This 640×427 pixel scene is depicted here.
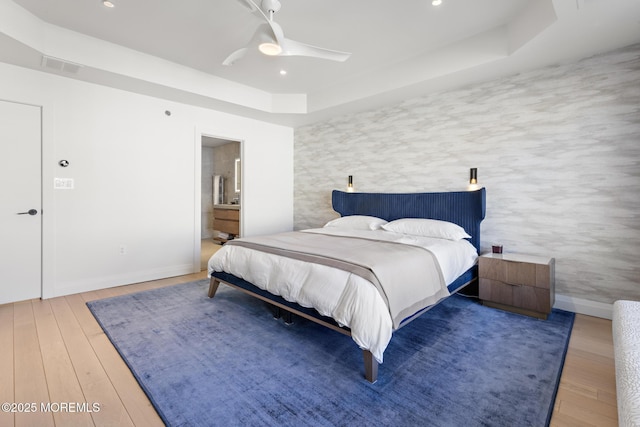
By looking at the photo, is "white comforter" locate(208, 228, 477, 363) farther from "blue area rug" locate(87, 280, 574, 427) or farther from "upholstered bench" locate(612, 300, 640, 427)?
"upholstered bench" locate(612, 300, 640, 427)

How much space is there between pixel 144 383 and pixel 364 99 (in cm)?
396

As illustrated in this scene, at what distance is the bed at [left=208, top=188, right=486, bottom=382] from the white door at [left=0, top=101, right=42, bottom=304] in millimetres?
1995

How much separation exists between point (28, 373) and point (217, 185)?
6077mm

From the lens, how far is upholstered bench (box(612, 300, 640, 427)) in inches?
35.4

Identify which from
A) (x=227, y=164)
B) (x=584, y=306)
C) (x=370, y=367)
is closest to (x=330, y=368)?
(x=370, y=367)

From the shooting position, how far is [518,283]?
110 inches

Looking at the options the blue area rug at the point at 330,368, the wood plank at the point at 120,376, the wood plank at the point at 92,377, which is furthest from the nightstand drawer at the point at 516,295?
the wood plank at the point at 92,377

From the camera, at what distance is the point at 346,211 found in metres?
4.75

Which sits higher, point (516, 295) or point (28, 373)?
point (516, 295)

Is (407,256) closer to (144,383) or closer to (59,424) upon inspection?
(144,383)

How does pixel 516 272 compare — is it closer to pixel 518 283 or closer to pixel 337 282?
pixel 518 283

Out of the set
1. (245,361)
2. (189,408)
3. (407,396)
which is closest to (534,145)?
(407,396)

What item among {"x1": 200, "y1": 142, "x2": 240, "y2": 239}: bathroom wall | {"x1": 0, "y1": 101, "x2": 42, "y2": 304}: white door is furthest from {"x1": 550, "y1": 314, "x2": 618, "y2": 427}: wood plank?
{"x1": 200, "y1": 142, "x2": 240, "y2": 239}: bathroom wall

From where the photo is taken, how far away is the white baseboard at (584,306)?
2.75 meters
